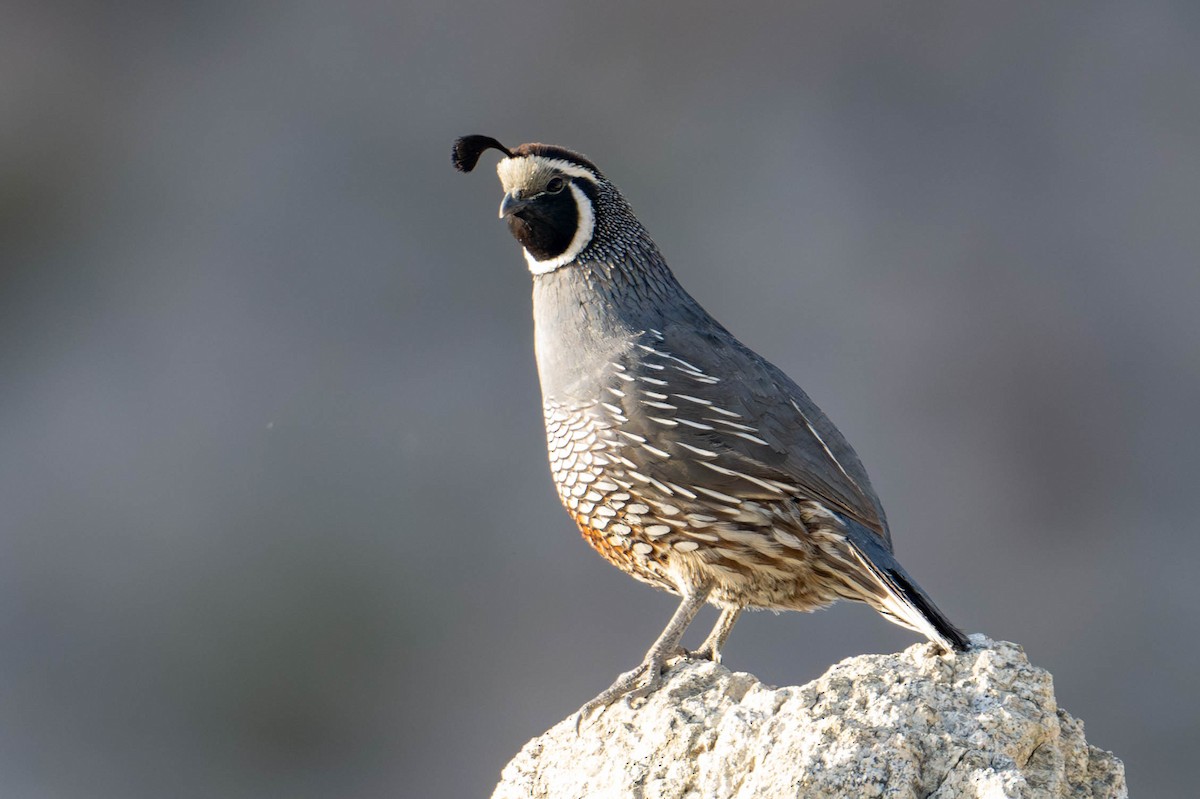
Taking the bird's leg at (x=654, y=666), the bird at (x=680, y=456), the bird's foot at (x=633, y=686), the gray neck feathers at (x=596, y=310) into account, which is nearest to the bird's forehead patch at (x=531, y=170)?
the bird at (x=680, y=456)

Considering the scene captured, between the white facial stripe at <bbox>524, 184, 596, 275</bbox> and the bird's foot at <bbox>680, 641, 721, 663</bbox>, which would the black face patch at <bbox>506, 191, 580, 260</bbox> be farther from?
the bird's foot at <bbox>680, 641, 721, 663</bbox>

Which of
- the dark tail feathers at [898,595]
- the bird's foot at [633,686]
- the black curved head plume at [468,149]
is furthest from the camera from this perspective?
the black curved head plume at [468,149]

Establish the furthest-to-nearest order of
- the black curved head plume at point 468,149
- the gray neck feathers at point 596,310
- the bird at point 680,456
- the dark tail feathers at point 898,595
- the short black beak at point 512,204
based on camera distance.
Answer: the black curved head plume at point 468,149
the short black beak at point 512,204
the gray neck feathers at point 596,310
the bird at point 680,456
the dark tail feathers at point 898,595

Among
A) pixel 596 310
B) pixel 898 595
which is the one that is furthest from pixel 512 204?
pixel 898 595

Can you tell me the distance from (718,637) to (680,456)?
0.45 meters

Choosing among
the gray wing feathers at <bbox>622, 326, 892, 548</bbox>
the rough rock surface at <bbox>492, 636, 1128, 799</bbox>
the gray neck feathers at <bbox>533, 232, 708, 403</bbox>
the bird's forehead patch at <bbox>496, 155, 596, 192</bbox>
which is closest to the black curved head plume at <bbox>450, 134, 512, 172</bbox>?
the bird's forehead patch at <bbox>496, 155, 596, 192</bbox>

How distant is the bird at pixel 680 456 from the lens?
2.79 m

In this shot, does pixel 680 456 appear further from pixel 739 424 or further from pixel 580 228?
pixel 580 228

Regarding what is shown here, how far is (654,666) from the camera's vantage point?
104 inches

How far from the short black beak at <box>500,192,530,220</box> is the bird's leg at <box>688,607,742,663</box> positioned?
1.07 m

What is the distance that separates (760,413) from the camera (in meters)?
2.92

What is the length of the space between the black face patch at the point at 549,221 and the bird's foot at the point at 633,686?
1.08 m

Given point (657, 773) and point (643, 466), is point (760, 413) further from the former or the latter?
point (657, 773)

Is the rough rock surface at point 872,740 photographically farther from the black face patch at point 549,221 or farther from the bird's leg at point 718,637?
the black face patch at point 549,221
